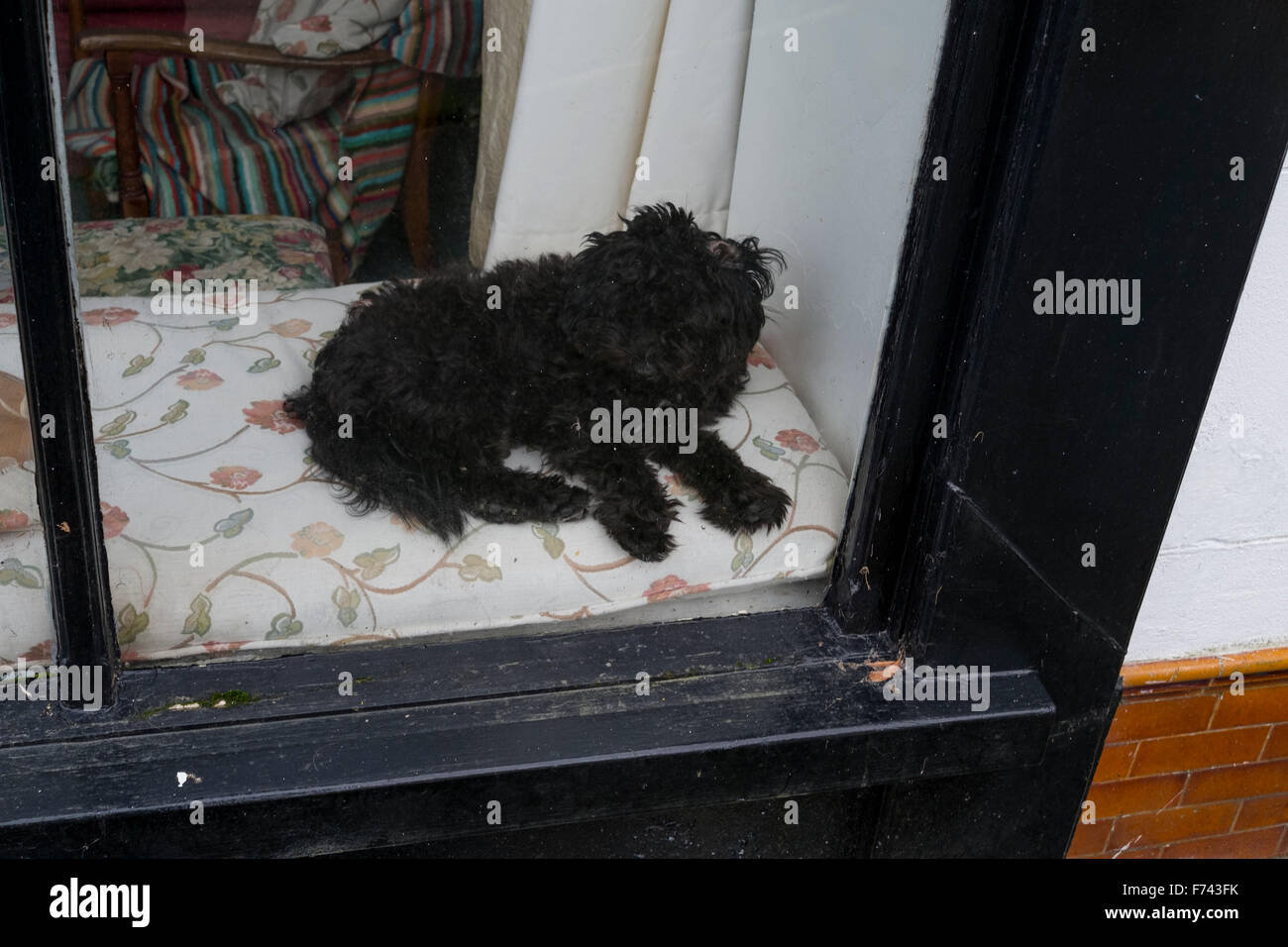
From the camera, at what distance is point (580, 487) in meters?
2.02

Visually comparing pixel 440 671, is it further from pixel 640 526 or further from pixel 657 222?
pixel 657 222

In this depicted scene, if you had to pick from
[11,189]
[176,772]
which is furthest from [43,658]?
[11,189]

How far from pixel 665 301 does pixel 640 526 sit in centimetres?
41

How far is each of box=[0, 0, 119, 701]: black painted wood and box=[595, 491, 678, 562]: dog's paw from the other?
2.67ft

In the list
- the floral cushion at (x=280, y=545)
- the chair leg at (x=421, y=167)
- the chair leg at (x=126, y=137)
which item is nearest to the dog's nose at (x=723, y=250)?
the floral cushion at (x=280, y=545)

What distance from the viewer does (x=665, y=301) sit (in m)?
1.93

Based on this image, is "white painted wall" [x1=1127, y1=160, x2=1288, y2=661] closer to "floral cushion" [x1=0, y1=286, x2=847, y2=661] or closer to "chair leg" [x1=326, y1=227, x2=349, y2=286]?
"floral cushion" [x1=0, y1=286, x2=847, y2=661]

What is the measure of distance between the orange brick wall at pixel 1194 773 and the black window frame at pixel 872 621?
0.25 m

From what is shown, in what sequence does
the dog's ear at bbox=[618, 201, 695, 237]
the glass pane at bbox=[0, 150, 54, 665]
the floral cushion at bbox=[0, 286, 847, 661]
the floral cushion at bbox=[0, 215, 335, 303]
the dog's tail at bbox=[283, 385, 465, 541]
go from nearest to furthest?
the glass pane at bbox=[0, 150, 54, 665]
the floral cushion at bbox=[0, 286, 847, 661]
the dog's tail at bbox=[283, 385, 465, 541]
the dog's ear at bbox=[618, 201, 695, 237]
the floral cushion at bbox=[0, 215, 335, 303]

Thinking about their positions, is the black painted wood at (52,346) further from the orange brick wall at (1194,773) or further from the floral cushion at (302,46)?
the floral cushion at (302,46)

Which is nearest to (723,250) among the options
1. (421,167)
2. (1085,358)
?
(1085,358)

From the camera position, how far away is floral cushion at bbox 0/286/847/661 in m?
1.62

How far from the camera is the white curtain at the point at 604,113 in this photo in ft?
7.36

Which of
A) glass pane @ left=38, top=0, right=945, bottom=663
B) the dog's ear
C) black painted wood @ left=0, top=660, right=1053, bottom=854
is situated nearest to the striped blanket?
glass pane @ left=38, top=0, right=945, bottom=663
